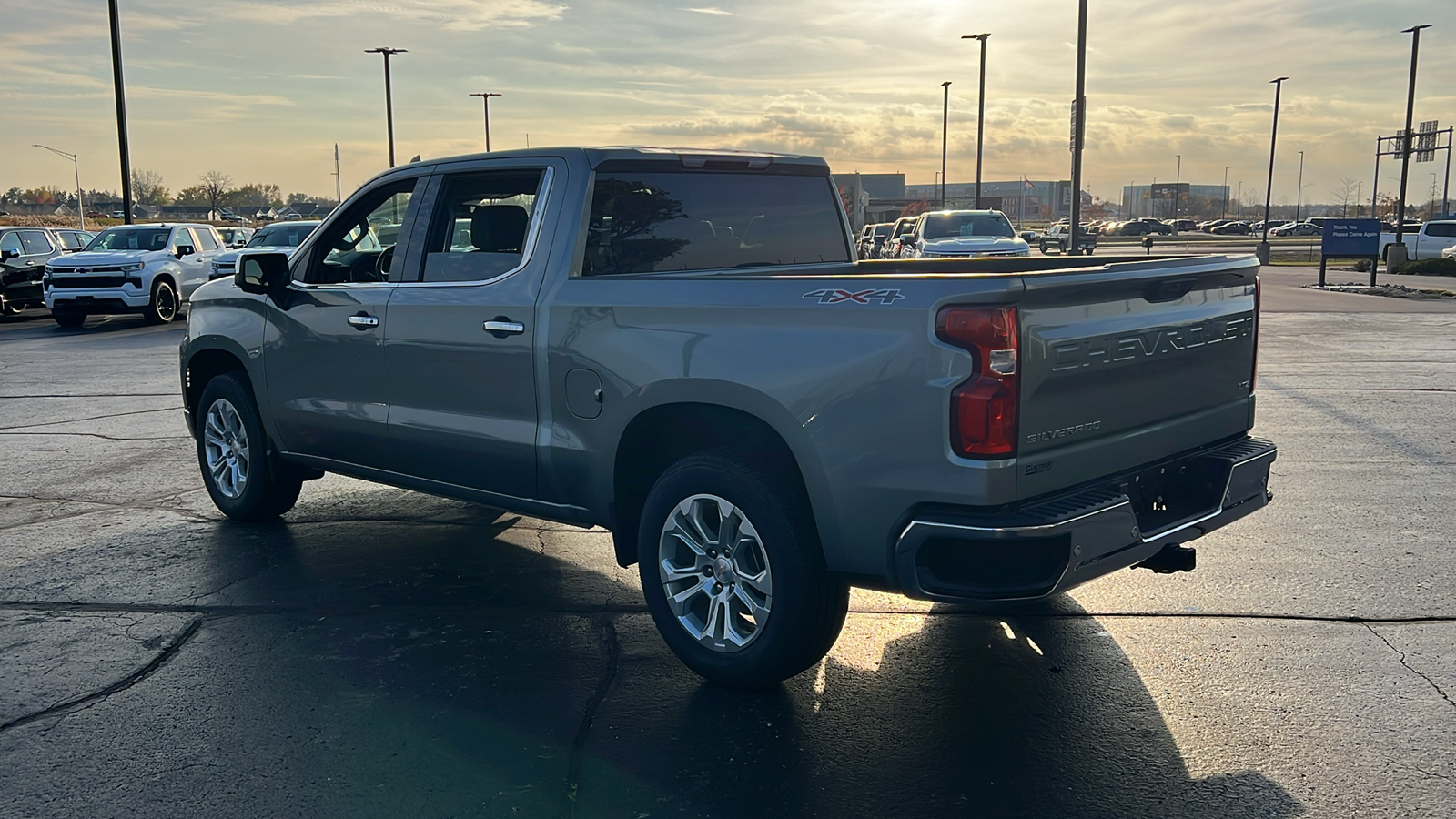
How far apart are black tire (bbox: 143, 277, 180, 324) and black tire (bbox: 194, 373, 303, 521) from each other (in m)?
16.5

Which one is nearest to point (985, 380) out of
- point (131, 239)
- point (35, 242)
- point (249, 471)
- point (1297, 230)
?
point (249, 471)

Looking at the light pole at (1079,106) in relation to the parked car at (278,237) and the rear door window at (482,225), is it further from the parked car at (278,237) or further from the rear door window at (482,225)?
the rear door window at (482,225)

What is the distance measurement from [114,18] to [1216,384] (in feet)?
105

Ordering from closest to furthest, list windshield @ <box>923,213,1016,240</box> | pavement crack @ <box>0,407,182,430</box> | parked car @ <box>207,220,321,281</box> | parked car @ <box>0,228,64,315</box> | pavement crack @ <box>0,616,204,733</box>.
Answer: pavement crack @ <box>0,616,204,733</box>, pavement crack @ <box>0,407,182,430</box>, parked car @ <box>207,220,321,281</box>, parked car @ <box>0,228,64,315</box>, windshield @ <box>923,213,1016,240</box>

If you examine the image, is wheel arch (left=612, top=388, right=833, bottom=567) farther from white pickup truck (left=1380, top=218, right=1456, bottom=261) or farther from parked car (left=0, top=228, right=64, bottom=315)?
white pickup truck (left=1380, top=218, right=1456, bottom=261)

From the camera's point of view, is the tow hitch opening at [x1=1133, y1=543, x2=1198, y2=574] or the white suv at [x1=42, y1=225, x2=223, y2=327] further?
the white suv at [x1=42, y1=225, x2=223, y2=327]

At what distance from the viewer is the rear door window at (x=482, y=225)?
16.8ft

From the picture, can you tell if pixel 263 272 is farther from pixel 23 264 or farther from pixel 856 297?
pixel 23 264

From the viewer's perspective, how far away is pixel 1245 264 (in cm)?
475

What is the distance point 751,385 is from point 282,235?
2036 cm

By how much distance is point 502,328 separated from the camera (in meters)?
4.96

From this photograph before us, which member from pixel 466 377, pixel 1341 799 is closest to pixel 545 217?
pixel 466 377

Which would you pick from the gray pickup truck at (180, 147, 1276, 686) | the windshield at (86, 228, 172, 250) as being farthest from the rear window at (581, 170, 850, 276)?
the windshield at (86, 228, 172, 250)

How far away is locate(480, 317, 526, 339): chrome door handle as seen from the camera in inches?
193
